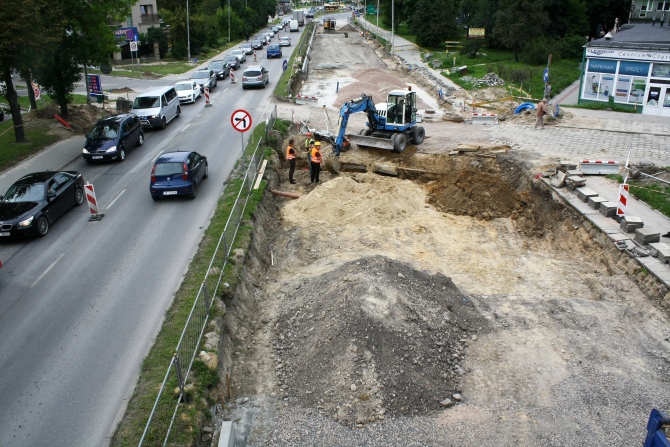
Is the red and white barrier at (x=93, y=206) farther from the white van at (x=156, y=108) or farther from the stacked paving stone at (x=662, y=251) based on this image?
the stacked paving stone at (x=662, y=251)

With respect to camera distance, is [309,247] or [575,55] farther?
[575,55]

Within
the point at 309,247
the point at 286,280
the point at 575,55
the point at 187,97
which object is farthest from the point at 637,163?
the point at 575,55

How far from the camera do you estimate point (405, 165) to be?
24516 mm

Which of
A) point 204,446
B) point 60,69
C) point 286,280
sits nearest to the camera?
point 204,446

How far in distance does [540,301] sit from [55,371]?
11010 millimetres

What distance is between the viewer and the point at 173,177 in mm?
19094

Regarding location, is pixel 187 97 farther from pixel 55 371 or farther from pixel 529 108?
pixel 55 371

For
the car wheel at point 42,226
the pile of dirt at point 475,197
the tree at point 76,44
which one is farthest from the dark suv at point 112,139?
the pile of dirt at point 475,197

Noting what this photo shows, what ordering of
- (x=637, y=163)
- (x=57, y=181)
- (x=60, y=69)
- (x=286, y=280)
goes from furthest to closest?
(x=60, y=69) < (x=637, y=163) < (x=57, y=181) < (x=286, y=280)

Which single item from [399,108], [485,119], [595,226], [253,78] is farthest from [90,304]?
[253,78]

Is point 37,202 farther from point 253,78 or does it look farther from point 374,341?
point 253,78

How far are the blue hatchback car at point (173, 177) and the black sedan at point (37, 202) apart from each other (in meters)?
2.67

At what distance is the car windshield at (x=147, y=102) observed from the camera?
3014 cm

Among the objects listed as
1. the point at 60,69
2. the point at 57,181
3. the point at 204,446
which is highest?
the point at 60,69
